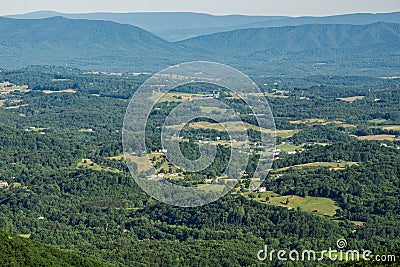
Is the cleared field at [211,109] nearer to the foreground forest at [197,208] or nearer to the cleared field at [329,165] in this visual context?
the foreground forest at [197,208]

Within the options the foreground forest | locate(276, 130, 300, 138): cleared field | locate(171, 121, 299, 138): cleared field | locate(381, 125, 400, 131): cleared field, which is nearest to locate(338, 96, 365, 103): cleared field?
the foreground forest

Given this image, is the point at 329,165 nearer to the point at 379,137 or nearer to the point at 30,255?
the point at 379,137

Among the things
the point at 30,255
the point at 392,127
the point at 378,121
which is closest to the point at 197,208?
the point at 30,255

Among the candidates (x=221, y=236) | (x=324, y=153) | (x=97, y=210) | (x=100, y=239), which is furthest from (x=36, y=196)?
(x=324, y=153)

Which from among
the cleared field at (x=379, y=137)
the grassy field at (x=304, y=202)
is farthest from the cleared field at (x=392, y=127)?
the grassy field at (x=304, y=202)

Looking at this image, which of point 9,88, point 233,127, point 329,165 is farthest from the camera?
point 9,88

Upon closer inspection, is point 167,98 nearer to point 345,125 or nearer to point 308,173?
point 345,125
